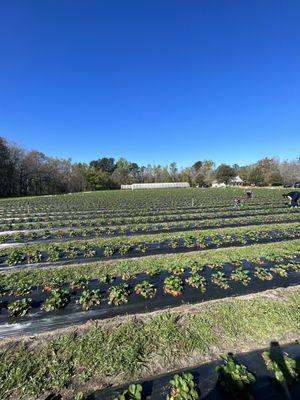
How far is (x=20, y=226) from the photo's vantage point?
14.9 meters

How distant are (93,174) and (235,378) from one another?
261ft

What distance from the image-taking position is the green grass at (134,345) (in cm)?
332

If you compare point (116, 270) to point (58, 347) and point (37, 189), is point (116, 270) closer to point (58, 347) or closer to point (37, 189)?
point (58, 347)

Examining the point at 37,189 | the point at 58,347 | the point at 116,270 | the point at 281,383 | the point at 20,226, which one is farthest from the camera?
the point at 37,189

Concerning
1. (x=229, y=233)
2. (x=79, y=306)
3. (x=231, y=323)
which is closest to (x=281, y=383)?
(x=231, y=323)

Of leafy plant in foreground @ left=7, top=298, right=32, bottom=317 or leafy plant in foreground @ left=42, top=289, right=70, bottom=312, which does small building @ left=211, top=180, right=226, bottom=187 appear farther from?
leafy plant in foreground @ left=7, top=298, right=32, bottom=317

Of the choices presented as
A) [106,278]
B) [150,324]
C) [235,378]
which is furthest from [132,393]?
[106,278]

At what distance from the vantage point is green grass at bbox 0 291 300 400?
10.9ft

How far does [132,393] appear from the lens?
114 inches

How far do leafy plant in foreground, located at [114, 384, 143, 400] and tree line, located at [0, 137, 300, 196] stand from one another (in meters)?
60.6

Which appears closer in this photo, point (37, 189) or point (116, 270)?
point (116, 270)

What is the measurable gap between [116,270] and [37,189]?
64.4 m

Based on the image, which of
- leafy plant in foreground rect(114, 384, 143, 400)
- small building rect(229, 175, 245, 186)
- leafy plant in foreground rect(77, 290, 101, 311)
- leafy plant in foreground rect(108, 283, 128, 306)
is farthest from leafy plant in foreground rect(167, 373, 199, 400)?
small building rect(229, 175, 245, 186)

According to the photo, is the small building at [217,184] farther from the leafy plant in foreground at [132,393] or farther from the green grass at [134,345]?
the leafy plant in foreground at [132,393]
